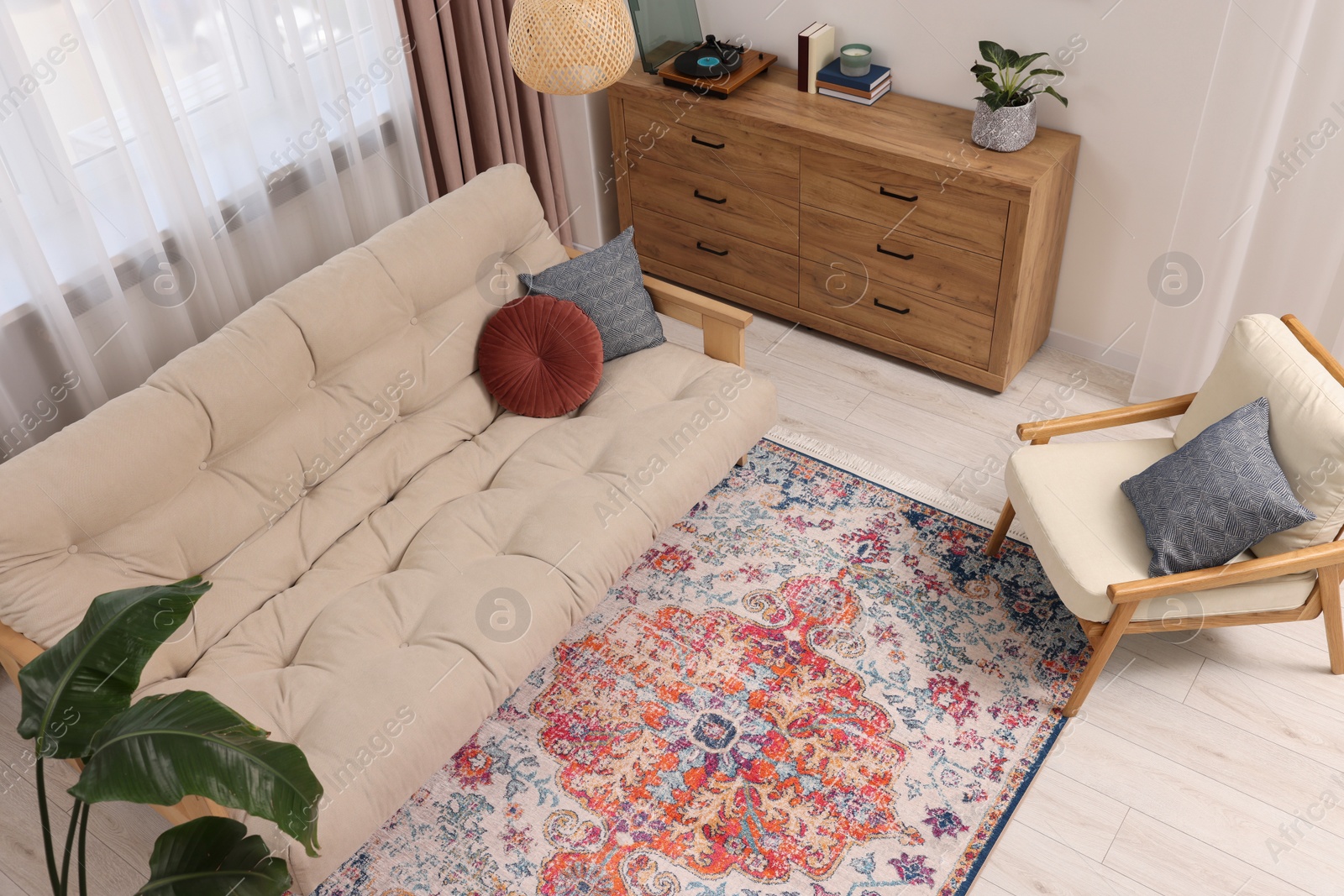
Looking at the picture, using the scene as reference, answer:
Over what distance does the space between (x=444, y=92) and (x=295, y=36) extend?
21.4 inches

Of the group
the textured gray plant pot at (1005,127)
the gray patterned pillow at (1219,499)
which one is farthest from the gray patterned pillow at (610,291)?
the gray patterned pillow at (1219,499)

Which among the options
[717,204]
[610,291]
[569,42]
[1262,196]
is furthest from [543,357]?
[1262,196]

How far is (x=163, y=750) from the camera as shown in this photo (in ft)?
5.65

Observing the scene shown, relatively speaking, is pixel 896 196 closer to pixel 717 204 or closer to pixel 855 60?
pixel 855 60

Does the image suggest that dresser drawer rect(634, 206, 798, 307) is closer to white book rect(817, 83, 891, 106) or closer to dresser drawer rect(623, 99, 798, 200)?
dresser drawer rect(623, 99, 798, 200)

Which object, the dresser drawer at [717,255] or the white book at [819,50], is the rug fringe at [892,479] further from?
the white book at [819,50]

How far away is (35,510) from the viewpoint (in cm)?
226

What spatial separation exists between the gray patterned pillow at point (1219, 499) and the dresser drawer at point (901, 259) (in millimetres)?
957

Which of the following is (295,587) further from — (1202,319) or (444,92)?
(1202,319)

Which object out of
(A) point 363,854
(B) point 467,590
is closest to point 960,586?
(B) point 467,590

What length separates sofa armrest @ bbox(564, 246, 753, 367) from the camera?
3166 mm

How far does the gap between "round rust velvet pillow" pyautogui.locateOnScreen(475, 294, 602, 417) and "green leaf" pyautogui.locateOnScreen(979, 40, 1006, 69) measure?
1.43 m

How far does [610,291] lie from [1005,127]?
1276 millimetres

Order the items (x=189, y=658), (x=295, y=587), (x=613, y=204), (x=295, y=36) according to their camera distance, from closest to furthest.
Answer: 1. (x=189, y=658)
2. (x=295, y=587)
3. (x=295, y=36)
4. (x=613, y=204)
